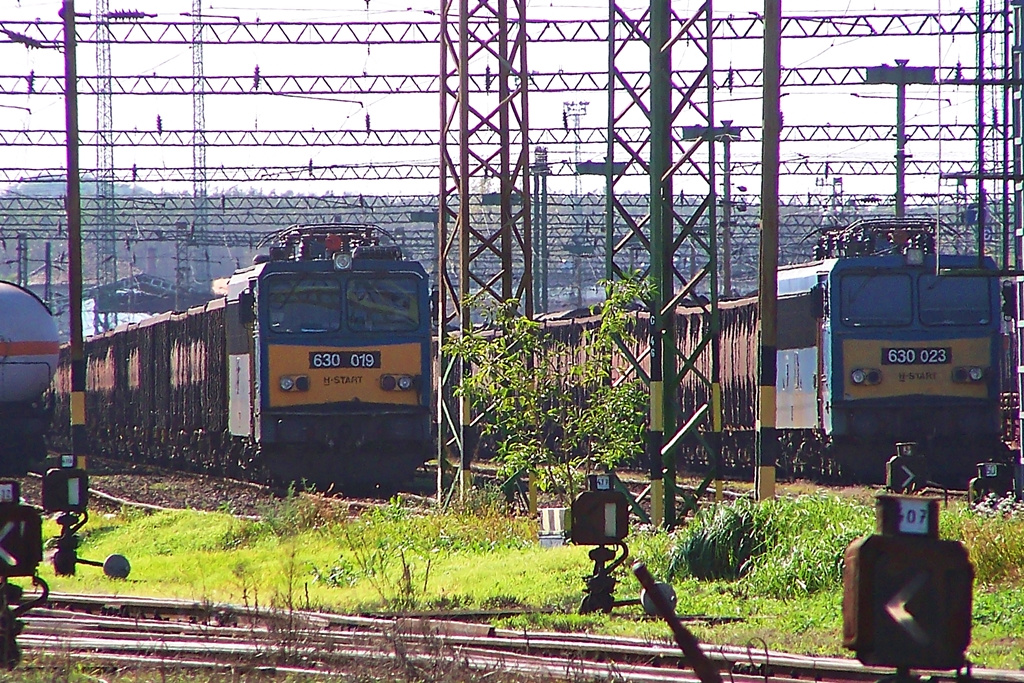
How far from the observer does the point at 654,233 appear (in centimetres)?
1434

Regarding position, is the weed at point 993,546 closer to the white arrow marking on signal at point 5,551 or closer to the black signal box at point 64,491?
the white arrow marking on signal at point 5,551

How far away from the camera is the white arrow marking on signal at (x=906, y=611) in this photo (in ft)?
14.5

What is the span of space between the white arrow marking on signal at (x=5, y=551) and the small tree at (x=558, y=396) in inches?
261

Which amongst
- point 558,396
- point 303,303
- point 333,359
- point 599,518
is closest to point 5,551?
point 599,518

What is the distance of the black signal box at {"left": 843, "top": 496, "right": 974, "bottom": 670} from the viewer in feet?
14.5

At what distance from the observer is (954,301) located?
2161 centimetres

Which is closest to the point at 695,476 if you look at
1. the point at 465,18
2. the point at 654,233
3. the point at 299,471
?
the point at 299,471

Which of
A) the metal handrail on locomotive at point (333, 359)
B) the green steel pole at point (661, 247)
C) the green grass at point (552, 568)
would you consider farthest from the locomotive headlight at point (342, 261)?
the green steel pole at point (661, 247)

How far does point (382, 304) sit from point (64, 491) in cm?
773

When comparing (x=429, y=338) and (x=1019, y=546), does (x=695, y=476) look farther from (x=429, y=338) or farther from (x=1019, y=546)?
(x=1019, y=546)

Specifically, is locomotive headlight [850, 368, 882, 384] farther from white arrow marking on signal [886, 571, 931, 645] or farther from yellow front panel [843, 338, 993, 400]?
white arrow marking on signal [886, 571, 931, 645]

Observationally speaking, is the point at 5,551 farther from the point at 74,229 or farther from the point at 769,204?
the point at 74,229

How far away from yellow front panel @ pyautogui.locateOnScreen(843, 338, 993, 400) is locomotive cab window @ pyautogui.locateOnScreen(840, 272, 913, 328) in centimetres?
29

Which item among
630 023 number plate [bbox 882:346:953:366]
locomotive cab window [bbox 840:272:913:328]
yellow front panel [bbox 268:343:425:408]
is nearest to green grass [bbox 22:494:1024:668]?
yellow front panel [bbox 268:343:425:408]
